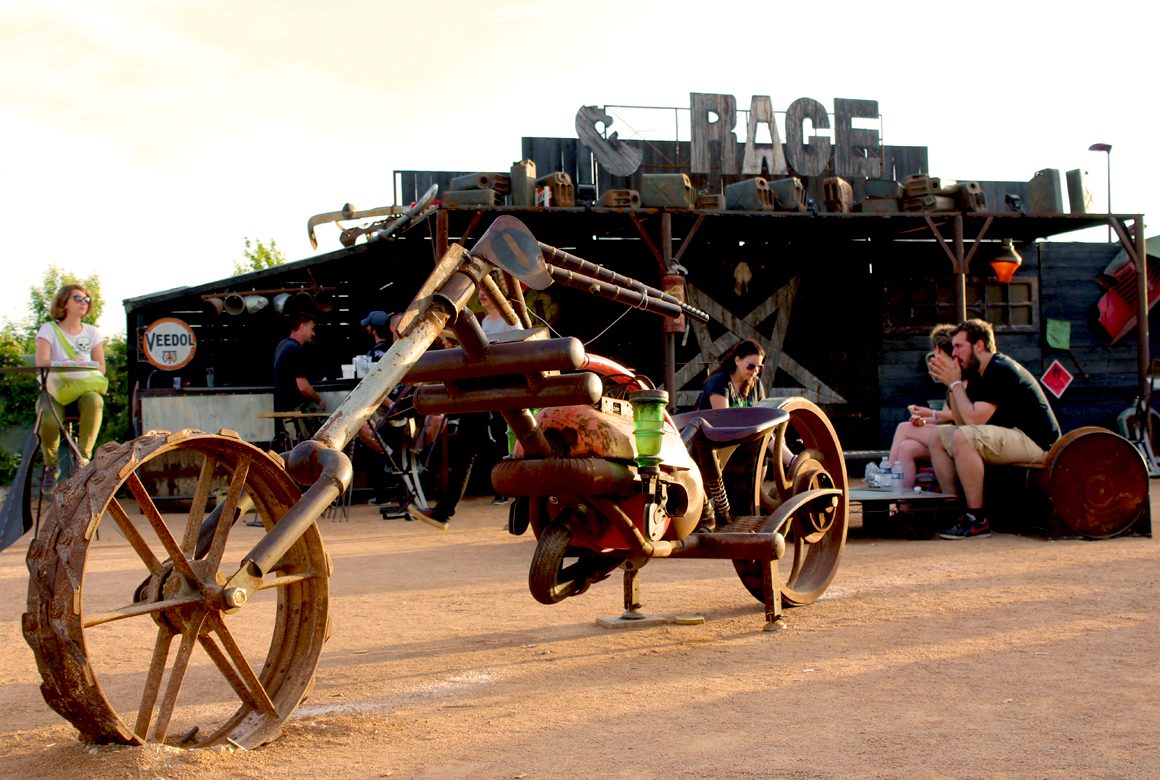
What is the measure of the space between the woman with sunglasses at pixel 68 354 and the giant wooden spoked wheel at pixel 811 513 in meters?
5.10

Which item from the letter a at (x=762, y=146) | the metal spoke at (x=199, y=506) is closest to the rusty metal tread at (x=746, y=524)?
the metal spoke at (x=199, y=506)

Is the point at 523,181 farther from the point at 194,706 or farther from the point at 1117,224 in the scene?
the point at 194,706

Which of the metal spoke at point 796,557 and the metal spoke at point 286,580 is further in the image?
the metal spoke at point 796,557

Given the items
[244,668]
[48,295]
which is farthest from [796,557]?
[48,295]

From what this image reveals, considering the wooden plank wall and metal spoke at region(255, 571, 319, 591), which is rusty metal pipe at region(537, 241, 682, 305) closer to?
metal spoke at region(255, 571, 319, 591)

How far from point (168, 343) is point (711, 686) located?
13.1 m

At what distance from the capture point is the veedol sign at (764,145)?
49.7 feet

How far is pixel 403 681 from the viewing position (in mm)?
4004

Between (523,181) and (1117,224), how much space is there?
7.89m

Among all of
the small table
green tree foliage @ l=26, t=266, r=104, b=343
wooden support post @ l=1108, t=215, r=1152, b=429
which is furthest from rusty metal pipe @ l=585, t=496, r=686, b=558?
green tree foliage @ l=26, t=266, r=104, b=343

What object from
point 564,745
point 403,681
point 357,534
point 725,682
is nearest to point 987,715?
point 725,682

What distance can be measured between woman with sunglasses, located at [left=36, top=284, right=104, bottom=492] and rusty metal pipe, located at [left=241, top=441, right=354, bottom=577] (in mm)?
5759

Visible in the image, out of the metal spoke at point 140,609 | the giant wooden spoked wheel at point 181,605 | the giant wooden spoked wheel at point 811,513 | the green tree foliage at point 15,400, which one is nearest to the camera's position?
the giant wooden spoked wheel at point 181,605

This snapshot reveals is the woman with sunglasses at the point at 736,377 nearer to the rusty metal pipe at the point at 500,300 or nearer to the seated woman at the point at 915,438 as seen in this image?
the seated woman at the point at 915,438
